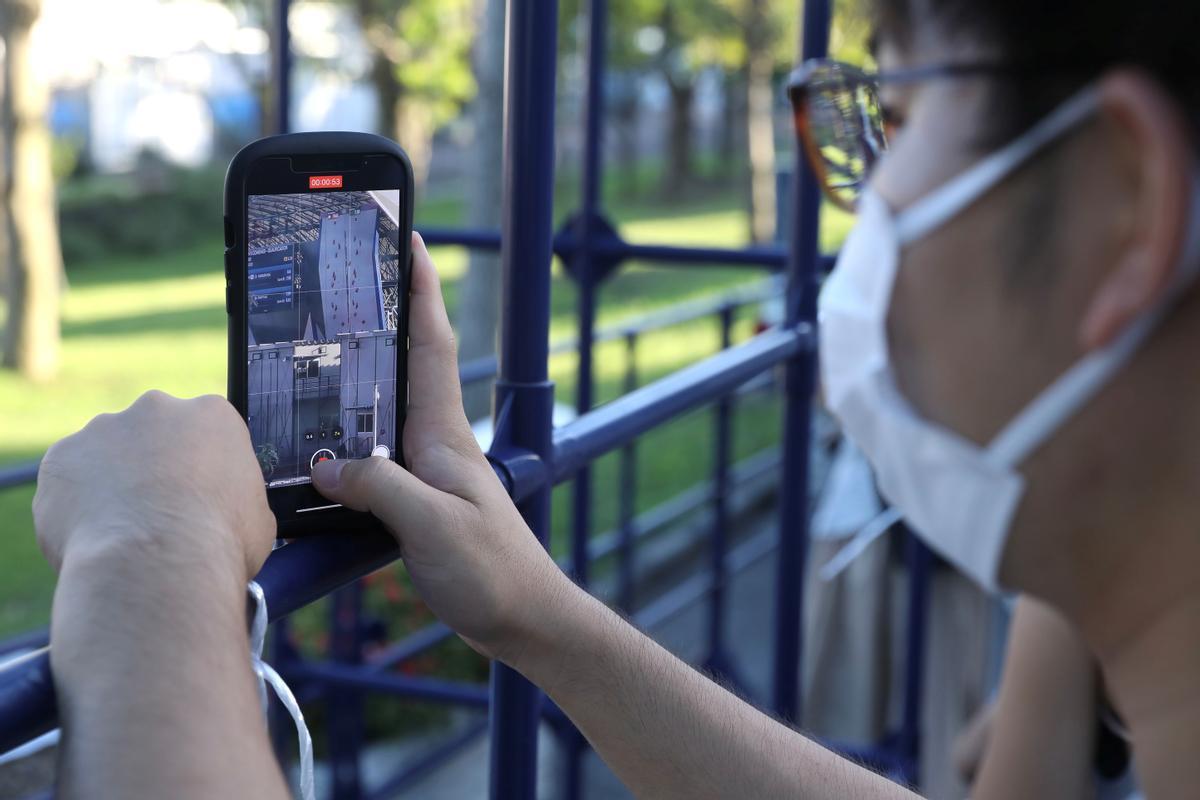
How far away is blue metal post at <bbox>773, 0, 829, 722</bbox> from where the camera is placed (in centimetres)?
218

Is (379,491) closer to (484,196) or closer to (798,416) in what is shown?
(798,416)

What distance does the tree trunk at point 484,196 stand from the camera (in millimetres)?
4918

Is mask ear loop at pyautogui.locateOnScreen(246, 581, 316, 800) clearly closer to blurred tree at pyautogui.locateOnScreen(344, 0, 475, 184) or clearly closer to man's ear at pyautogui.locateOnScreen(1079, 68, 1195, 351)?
man's ear at pyautogui.locateOnScreen(1079, 68, 1195, 351)

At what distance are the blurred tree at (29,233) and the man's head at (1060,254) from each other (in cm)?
1026

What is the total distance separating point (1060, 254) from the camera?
2.59 feet

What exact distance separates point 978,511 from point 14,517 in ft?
21.9

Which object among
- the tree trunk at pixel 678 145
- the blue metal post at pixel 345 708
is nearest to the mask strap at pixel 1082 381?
the blue metal post at pixel 345 708

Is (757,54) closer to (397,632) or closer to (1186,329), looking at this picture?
(397,632)

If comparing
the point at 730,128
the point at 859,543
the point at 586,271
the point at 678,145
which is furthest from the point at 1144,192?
the point at 730,128

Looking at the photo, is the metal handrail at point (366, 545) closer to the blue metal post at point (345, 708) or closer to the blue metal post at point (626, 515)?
the blue metal post at point (345, 708)

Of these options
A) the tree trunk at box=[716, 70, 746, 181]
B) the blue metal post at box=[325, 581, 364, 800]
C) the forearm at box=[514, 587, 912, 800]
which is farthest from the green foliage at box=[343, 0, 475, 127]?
the tree trunk at box=[716, 70, 746, 181]

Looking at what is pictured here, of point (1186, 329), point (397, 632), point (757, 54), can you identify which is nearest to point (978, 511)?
point (1186, 329)

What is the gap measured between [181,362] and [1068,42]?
1018 cm

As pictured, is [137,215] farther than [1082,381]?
Yes
